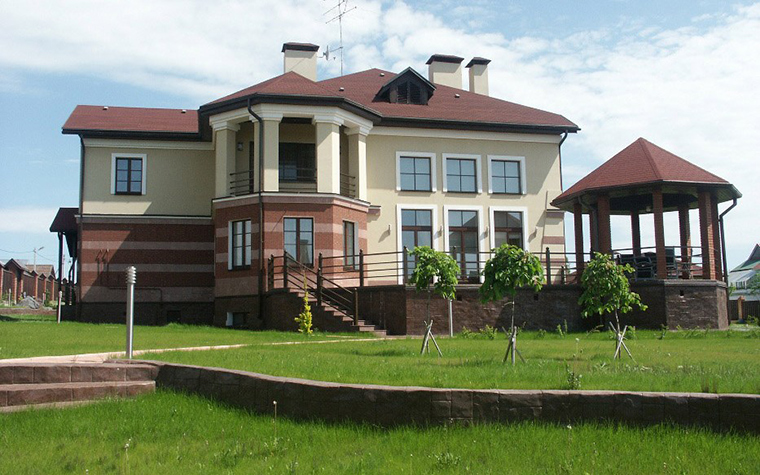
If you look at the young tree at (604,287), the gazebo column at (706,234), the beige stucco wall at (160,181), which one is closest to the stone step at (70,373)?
the young tree at (604,287)

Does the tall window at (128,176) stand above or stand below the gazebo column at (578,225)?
above

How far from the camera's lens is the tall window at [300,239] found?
88.3 ft

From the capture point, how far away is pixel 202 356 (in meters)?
12.1

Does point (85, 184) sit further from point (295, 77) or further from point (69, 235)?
point (295, 77)

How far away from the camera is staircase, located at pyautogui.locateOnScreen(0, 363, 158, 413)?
908cm

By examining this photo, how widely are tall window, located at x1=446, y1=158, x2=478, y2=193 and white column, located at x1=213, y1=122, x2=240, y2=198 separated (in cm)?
899

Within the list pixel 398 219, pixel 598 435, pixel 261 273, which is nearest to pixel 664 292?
pixel 398 219

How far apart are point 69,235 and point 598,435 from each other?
31.6 m

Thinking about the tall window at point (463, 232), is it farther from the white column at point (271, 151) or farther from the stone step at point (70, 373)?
the stone step at point (70, 373)

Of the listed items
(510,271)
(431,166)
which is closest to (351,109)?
(431,166)

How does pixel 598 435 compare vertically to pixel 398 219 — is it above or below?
below

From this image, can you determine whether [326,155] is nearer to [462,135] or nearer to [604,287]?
[462,135]

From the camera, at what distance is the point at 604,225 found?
26.7 m

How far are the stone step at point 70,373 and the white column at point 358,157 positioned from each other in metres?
19.3
